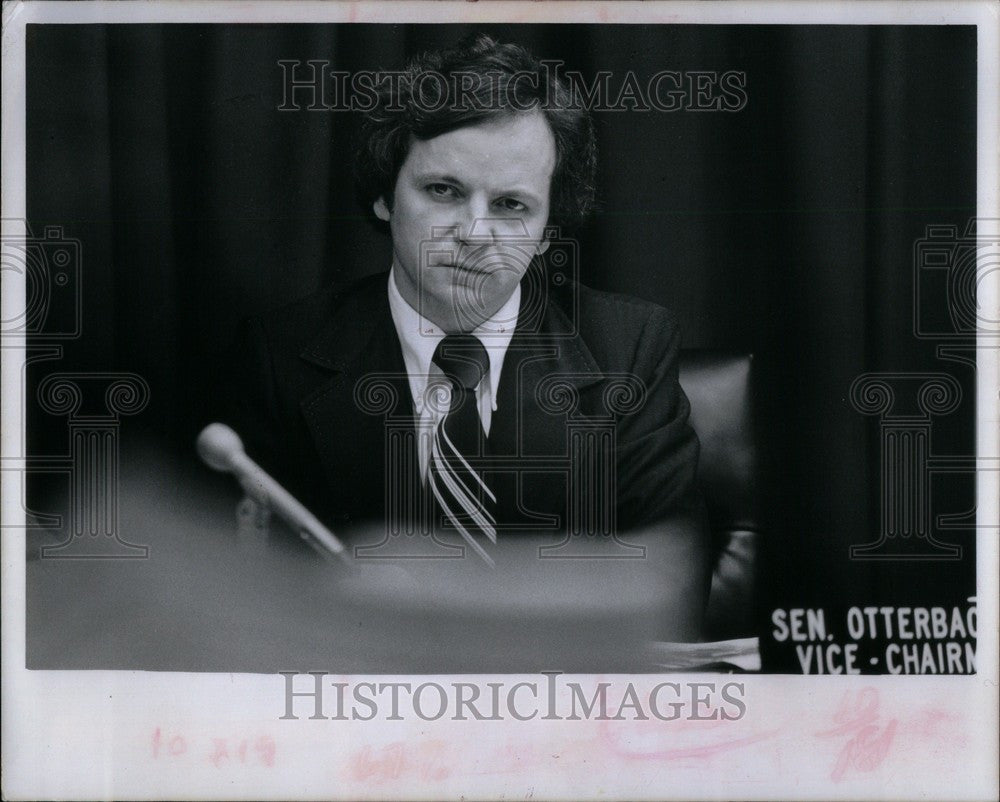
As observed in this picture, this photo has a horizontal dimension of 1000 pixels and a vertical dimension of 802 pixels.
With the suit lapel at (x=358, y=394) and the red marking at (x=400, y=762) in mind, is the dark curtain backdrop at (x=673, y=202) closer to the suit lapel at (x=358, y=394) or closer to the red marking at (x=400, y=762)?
the suit lapel at (x=358, y=394)

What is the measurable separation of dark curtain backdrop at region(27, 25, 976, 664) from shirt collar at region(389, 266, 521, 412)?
0.14 metres

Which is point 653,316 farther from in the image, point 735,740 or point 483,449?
point 735,740

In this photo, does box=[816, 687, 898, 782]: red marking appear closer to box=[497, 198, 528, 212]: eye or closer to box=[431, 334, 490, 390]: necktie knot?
box=[431, 334, 490, 390]: necktie knot

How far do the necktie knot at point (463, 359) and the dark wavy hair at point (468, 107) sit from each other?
0.37 meters

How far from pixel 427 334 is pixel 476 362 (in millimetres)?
143

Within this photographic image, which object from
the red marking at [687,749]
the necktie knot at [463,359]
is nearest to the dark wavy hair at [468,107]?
the necktie knot at [463,359]

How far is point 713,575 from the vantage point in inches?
97.0

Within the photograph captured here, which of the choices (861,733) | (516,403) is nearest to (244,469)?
(516,403)

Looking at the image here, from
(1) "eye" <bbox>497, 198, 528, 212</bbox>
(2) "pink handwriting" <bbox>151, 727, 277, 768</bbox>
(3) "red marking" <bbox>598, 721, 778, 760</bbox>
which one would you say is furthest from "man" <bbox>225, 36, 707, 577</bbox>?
(2) "pink handwriting" <bbox>151, 727, 277, 768</bbox>

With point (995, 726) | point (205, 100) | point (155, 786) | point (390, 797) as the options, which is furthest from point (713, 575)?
point (205, 100)

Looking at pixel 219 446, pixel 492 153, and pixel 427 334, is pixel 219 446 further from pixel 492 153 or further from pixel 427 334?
pixel 492 153

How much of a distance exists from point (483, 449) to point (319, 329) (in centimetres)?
51

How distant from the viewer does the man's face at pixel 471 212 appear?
241 centimetres

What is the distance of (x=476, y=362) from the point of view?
2.47 meters
